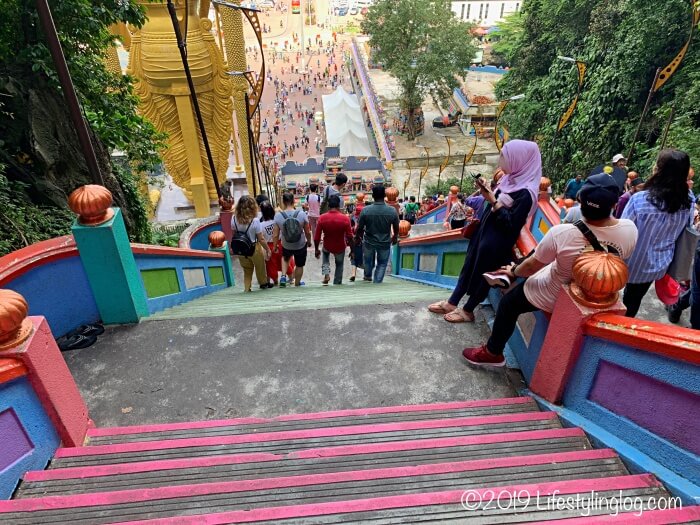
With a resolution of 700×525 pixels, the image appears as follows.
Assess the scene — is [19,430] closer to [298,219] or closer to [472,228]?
[472,228]

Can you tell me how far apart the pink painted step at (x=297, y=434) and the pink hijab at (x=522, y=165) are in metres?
1.46

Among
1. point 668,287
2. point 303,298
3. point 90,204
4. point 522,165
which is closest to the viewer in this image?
point 522,165

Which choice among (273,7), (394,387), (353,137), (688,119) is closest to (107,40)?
→ (394,387)

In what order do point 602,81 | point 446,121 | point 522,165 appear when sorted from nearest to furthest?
point 522,165, point 602,81, point 446,121

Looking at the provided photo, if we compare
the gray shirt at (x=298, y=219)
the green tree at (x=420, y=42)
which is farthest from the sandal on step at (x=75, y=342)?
the green tree at (x=420, y=42)

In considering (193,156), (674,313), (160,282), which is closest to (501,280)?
(674,313)

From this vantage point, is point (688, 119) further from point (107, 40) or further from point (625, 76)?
point (107, 40)

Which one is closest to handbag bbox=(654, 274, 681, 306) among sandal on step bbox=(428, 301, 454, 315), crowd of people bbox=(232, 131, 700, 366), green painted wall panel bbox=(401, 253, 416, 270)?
crowd of people bbox=(232, 131, 700, 366)

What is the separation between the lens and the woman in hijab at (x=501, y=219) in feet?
10.4

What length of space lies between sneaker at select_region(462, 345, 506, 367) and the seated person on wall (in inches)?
19.6

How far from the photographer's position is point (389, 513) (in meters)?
1.94

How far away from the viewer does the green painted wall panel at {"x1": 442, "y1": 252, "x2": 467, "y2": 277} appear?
215 inches

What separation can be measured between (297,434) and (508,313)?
5.01 feet

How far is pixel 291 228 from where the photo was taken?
17.6 feet
